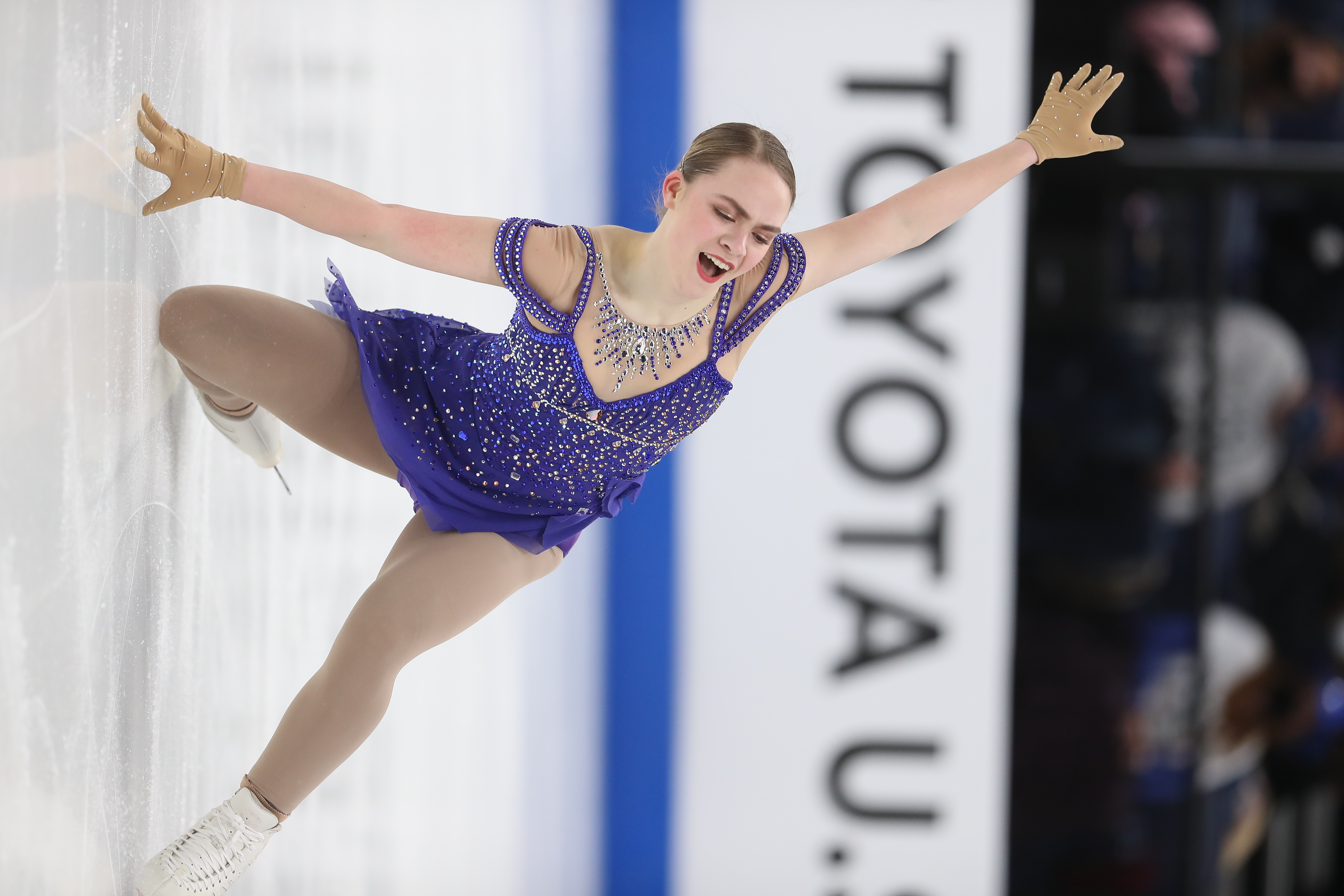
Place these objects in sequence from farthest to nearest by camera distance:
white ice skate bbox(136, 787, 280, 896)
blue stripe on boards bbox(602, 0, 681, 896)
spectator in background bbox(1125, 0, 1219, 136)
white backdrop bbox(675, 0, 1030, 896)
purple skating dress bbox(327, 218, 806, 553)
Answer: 1. spectator in background bbox(1125, 0, 1219, 136)
2. blue stripe on boards bbox(602, 0, 681, 896)
3. white backdrop bbox(675, 0, 1030, 896)
4. purple skating dress bbox(327, 218, 806, 553)
5. white ice skate bbox(136, 787, 280, 896)

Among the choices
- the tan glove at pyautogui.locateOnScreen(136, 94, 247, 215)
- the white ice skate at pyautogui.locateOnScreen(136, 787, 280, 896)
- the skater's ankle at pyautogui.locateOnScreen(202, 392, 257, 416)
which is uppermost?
the tan glove at pyautogui.locateOnScreen(136, 94, 247, 215)

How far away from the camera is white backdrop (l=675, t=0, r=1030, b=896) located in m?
3.06

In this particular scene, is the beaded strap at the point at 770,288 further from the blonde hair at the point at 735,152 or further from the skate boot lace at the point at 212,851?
the skate boot lace at the point at 212,851

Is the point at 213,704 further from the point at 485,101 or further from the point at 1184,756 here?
the point at 1184,756

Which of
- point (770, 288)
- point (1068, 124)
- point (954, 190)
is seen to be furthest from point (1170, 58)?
point (770, 288)

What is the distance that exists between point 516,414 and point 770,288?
38 centimetres

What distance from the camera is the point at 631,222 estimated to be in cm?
326

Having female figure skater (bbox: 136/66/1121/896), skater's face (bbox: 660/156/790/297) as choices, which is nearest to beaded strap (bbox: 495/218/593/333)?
female figure skater (bbox: 136/66/1121/896)

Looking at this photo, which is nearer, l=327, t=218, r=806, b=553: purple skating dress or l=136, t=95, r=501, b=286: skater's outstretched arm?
l=136, t=95, r=501, b=286: skater's outstretched arm

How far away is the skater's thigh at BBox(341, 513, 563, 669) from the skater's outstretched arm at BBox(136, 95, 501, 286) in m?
0.36

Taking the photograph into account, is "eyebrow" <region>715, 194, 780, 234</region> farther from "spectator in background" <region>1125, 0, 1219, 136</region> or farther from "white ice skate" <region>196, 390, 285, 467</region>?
"spectator in background" <region>1125, 0, 1219, 136</region>

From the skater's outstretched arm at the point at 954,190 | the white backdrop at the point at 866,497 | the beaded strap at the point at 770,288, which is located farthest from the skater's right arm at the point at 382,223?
the white backdrop at the point at 866,497

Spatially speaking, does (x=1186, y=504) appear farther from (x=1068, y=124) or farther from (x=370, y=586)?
(x=370, y=586)

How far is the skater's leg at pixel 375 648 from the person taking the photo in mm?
1292
